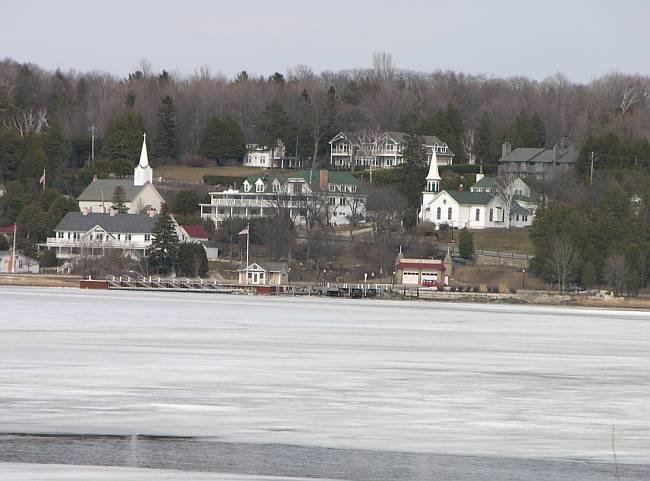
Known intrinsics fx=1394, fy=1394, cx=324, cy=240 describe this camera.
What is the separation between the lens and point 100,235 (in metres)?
109

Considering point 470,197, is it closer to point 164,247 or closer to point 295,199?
point 295,199

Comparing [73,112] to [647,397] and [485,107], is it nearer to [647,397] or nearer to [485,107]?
[485,107]

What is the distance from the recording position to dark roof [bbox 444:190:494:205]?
388 feet

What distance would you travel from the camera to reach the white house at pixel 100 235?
345ft

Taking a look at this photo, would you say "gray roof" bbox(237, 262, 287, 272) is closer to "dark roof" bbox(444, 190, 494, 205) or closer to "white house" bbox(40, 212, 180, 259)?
"white house" bbox(40, 212, 180, 259)

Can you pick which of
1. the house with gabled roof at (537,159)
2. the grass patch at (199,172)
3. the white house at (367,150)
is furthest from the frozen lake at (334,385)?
the white house at (367,150)

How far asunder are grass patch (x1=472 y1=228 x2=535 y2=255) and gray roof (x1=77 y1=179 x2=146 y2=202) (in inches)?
1233

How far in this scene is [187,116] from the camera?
550ft

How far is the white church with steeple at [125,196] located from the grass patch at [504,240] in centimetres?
2858

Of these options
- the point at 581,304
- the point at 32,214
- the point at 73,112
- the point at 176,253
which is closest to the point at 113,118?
the point at 73,112

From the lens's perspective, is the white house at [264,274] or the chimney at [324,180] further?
the chimney at [324,180]

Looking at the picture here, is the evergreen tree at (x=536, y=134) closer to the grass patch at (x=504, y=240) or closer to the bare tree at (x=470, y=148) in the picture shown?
the bare tree at (x=470, y=148)

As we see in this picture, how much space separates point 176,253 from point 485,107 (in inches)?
3243

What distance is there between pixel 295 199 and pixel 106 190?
18.0 m
